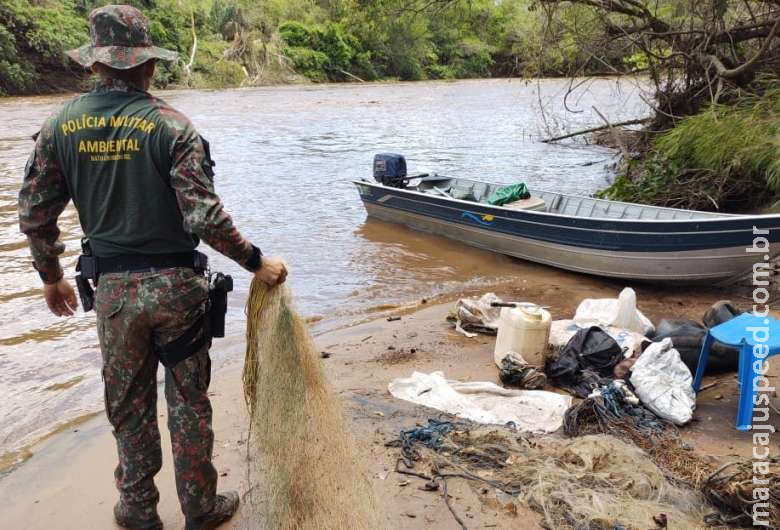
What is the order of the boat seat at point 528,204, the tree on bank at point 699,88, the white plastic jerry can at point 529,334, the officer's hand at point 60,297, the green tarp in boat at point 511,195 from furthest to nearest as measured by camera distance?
the green tarp in boat at point 511,195 → the tree on bank at point 699,88 → the boat seat at point 528,204 → the white plastic jerry can at point 529,334 → the officer's hand at point 60,297

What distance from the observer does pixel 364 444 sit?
3.85m

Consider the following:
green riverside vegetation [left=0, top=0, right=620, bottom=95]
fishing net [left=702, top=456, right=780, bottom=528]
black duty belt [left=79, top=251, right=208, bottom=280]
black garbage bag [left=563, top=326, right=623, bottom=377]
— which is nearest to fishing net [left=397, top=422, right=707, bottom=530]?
fishing net [left=702, top=456, right=780, bottom=528]

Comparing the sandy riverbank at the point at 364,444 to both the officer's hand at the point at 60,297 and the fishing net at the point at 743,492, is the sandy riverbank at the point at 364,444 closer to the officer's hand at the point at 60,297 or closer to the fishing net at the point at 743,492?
the fishing net at the point at 743,492

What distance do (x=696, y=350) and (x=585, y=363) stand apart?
30.3 inches

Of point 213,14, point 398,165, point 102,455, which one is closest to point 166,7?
point 213,14

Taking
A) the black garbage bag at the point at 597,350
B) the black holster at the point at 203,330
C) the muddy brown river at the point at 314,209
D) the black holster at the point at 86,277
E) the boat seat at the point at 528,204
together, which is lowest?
the muddy brown river at the point at 314,209

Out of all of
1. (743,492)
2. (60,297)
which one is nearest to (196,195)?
(60,297)

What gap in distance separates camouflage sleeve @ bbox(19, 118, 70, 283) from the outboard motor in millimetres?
8268

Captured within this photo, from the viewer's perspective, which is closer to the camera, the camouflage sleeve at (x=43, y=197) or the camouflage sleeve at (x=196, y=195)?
the camouflage sleeve at (x=196, y=195)

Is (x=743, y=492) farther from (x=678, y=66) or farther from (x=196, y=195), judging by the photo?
(x=678, y=66)

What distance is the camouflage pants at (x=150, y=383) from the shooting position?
8.89 ft

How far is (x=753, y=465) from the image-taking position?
312 cm

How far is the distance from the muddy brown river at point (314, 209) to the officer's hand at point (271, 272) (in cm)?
268

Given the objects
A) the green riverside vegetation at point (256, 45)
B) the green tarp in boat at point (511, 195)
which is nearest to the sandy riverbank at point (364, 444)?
the green tarp in boat at point (511, 195)
